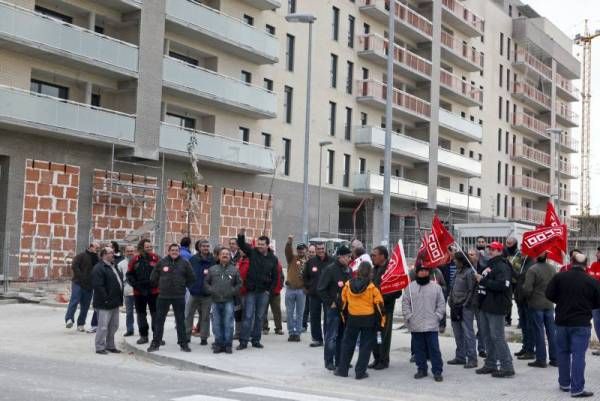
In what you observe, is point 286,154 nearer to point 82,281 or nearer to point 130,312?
point 82,281

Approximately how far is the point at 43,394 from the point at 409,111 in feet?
136

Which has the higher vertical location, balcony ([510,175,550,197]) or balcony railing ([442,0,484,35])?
balcony railing ([442,0,484,35])

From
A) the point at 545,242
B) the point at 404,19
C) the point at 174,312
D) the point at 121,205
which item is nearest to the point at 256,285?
the point at 174,312

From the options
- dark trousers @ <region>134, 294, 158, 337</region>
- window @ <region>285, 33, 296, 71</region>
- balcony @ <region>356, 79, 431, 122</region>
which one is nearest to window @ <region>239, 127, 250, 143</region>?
window @ <region>285, 33, 296, 71</region>

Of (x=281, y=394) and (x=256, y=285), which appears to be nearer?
(x=281, y=394)

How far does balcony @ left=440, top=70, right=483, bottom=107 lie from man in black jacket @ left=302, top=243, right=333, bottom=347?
134 feet

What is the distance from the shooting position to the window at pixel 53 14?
29.7 metres

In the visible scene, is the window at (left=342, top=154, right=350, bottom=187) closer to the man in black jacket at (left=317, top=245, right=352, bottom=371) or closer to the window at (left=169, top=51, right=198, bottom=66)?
the window at (left=169, top=51, right=198, bottom=66)

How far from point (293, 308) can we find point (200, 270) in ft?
7.49

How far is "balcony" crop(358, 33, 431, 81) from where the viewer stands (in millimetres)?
46594

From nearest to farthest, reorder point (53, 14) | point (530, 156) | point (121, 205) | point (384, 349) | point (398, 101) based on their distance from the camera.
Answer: point (384, 349), point (53, 14), point (121, 205), point (398, 101), point (530, 156)

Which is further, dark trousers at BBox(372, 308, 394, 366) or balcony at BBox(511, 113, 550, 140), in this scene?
balcony at BBox(511, 113, 550, 140)

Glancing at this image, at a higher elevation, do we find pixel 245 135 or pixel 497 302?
pixel 245 135

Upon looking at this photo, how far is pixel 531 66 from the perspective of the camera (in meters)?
68.6
